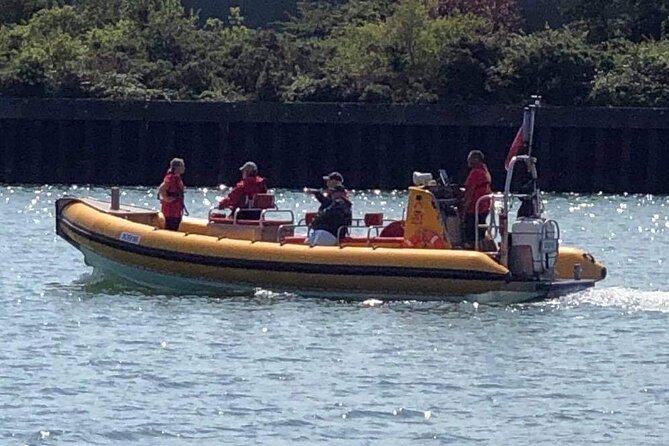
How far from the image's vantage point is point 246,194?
25781 mm

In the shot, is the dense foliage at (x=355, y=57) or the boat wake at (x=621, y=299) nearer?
the boat wake at (x=621, y=299)

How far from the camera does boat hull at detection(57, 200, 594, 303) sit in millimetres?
23500

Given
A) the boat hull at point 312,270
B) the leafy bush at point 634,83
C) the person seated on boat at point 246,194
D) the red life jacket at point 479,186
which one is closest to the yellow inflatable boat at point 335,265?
the boat hull at point 312,270

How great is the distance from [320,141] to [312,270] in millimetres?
24722

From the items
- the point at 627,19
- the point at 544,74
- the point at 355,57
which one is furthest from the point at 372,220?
the point at 627,19

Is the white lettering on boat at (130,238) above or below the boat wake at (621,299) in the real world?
above

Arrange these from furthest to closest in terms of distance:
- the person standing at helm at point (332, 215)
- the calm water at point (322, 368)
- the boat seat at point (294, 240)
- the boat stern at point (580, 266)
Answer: the boat seat at point (294, 240) < the person standing at helm at point (332, 215) < the boat stern at point (580, 266) < the calm water at point (322, 368)

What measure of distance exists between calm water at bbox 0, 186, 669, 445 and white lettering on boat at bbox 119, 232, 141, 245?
2.10ft

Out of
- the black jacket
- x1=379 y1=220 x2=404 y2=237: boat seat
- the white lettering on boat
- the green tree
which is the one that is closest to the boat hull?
the white lettering on boat

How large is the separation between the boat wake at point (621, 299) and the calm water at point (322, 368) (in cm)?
4

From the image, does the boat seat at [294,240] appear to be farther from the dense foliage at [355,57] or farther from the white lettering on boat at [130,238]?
the dense foliage at [355,57]

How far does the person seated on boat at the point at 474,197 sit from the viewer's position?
24.2 meters

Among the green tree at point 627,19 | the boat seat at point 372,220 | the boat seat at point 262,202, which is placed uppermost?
the green tree at point 627,19

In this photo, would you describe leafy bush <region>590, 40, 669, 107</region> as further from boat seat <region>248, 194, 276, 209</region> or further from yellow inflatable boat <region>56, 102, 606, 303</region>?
yellow inflatable boat <region>56, 102, 606, 303</region>
